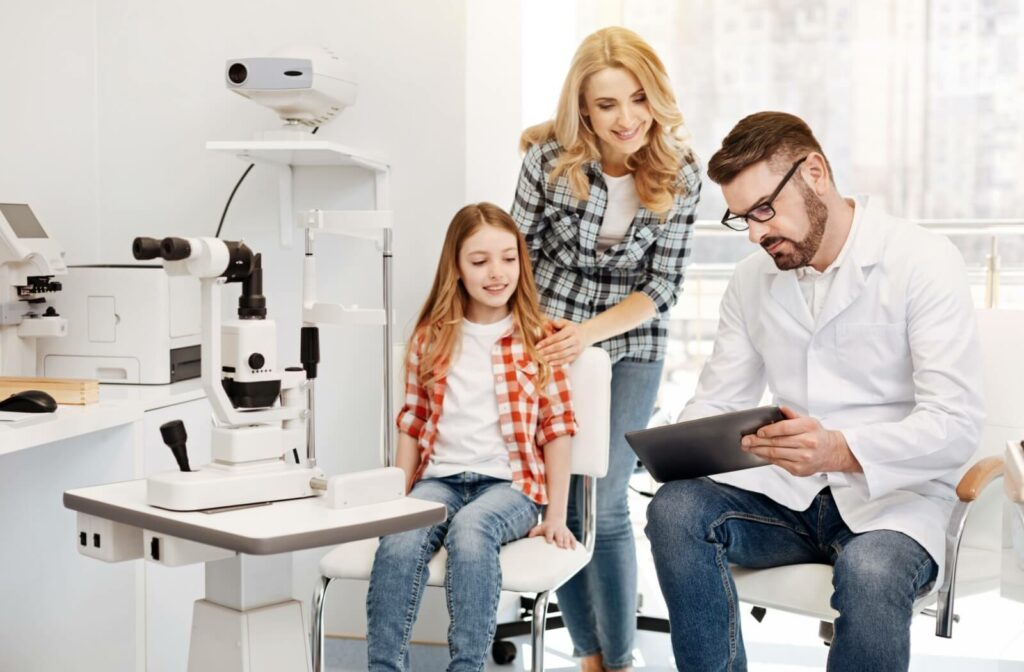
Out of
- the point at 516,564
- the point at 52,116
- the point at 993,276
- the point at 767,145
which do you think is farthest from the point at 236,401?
the point at 993,276

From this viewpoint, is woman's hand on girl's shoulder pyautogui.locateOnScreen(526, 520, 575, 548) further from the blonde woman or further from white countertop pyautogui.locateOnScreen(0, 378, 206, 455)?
white countertop pyautogui.locateOnScreen(0, 378, 206, 455)

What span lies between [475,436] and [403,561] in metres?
0.37

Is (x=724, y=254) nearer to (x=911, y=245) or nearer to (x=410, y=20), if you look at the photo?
(x=410, y=20)

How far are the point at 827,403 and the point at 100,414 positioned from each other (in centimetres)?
131

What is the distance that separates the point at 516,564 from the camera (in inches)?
71.9

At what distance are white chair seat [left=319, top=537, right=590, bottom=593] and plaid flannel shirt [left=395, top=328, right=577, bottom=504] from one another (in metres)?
0.13

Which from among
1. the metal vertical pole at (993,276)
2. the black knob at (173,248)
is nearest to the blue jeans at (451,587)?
the black knob at (173,248)

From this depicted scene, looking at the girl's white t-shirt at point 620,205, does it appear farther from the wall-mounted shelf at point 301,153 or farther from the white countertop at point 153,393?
the white countertop at point 153,393

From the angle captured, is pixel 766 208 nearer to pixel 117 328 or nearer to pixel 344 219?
pixel 344 219

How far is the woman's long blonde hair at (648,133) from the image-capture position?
6.87 feet

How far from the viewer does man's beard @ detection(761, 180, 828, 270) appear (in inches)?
70.5

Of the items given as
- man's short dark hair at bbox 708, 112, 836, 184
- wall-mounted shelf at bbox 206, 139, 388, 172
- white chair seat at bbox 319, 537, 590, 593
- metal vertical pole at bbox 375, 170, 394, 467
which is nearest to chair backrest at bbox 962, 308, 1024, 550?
man's short dark hair at bbox 708, 112, 836, 184

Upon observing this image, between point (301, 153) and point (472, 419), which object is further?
point (301, 153)

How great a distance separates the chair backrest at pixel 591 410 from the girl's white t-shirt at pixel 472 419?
148 mm
